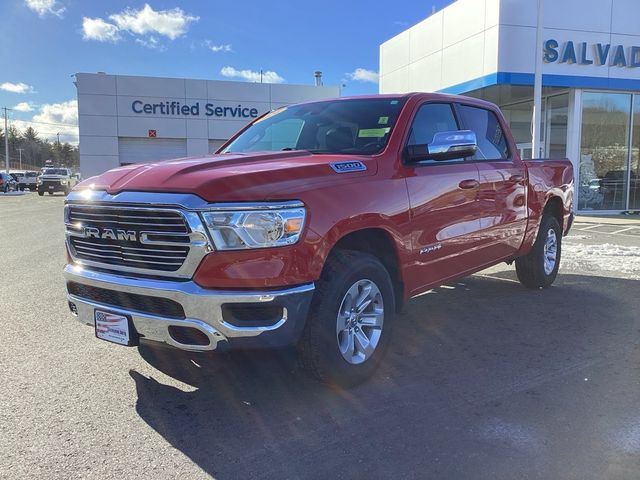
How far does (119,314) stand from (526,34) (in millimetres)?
15588

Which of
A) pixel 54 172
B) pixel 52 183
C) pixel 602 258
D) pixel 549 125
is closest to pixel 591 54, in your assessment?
pixel 549 125

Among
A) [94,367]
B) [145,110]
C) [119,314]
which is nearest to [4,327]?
[94,367]

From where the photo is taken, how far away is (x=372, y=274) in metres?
3.70

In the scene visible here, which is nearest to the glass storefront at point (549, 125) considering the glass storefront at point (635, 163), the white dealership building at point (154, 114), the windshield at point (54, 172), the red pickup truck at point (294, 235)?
the glass storefront at point (635, 163)

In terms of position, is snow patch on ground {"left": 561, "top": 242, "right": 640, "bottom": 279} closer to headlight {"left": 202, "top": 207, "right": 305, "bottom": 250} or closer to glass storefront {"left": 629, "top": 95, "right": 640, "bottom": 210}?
headlight {"left": 202, "top": 207, "right": 305, "bottom": 250}

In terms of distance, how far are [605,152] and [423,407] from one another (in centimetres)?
1687

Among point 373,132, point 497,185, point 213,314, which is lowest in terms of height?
point 213,314

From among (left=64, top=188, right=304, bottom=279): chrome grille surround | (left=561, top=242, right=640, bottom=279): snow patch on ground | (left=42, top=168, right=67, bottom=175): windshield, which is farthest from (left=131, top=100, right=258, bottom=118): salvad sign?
(left=64, top=188, right=304, bottom=279): chrome grille surround

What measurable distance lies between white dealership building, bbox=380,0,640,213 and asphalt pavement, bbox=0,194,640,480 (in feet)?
39.8

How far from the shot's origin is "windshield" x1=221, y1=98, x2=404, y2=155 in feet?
13.8

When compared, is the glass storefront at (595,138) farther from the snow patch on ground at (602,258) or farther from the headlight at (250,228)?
the headlight at (250,228)

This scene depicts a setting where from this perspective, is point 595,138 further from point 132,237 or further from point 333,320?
point 132,237

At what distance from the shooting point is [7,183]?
1697 inches

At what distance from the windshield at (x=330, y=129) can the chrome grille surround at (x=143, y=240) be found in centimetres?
147
